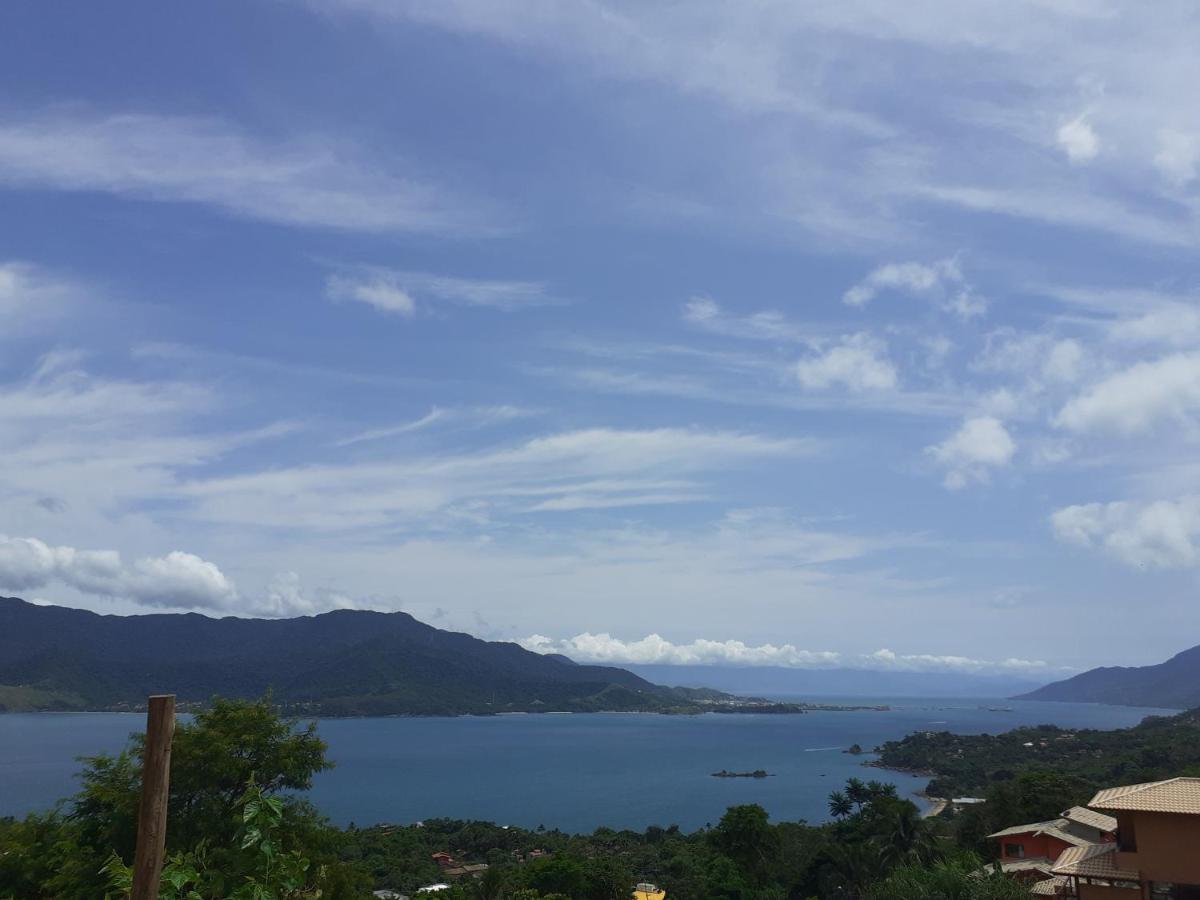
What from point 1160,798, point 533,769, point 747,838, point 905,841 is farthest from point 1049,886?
point 533,769

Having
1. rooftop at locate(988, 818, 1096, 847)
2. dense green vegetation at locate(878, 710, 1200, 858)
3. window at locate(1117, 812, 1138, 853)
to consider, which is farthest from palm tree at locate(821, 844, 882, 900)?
window at locate(1117, 812, 1138, 853)

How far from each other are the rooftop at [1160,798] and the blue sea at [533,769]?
56412mm

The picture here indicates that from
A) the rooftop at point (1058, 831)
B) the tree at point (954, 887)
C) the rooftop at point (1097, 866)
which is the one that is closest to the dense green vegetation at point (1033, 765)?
the rooftop at point (1058, 831)

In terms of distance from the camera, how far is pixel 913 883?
16.0 m

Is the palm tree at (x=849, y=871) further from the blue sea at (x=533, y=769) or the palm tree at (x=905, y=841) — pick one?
the blue sea at (x=533, y=769)

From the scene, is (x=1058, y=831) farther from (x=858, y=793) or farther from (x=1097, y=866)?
(x=858, y=793)

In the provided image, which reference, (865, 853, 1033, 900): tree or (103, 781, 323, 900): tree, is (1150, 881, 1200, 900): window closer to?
(865, 853, 1033, 900): tree

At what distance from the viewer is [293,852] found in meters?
6.57

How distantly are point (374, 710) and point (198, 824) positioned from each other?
19220 centimetres

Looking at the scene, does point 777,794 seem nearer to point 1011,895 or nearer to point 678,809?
point 678,809

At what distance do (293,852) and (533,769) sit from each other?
105 metres

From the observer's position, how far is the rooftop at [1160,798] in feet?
44.9

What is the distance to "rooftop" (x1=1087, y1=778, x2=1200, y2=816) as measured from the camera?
13.7 meters

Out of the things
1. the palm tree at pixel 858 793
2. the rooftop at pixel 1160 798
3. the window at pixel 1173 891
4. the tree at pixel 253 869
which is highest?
the tree at pixel 253 869
